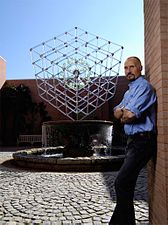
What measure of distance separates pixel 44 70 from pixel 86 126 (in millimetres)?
3396

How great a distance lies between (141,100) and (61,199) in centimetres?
233

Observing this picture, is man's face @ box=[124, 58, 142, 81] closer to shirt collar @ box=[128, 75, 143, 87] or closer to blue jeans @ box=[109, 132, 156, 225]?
shirt collar @ box=[128, 75, 143, 87]

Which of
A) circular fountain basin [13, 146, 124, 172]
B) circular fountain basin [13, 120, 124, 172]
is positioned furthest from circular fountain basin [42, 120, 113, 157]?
circular fountain basin [13, 146, 124, 172]

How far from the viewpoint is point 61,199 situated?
12.5 ft

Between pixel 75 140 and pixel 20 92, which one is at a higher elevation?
pixel 20 92

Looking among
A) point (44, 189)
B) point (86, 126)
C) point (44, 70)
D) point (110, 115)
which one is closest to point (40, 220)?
point (44, 189)

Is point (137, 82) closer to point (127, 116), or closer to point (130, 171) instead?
point (127, 116)

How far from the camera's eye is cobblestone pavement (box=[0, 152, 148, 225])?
306 cm

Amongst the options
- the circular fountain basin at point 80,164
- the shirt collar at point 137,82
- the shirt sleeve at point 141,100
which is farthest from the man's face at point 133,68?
the circular fountain basin at point 80,164

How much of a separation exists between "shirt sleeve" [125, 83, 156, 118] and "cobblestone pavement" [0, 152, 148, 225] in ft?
4.61

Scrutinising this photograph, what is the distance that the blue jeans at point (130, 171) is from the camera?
1.98 metres

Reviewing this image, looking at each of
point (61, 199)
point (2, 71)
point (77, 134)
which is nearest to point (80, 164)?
point (77, 134)

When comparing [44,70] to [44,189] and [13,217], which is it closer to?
[44,189]

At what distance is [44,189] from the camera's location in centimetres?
448
